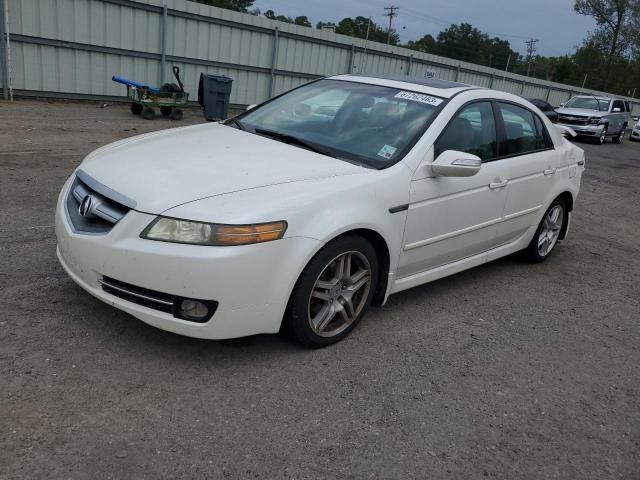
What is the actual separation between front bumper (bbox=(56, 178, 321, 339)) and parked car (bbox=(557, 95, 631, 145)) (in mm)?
20554

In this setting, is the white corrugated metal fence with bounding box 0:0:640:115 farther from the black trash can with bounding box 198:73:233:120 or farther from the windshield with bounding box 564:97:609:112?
the windshield with bounding box 564:97:609:112

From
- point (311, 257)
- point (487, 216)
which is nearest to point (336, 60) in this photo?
point (487, 216)

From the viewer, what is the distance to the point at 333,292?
3516mm

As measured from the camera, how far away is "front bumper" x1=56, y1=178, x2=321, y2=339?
292 centimetres

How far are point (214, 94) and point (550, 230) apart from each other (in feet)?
31.6

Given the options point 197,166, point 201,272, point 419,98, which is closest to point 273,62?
point 419,98

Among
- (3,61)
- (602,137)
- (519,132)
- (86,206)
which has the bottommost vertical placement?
(602,137)

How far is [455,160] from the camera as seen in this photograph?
12.5 ft

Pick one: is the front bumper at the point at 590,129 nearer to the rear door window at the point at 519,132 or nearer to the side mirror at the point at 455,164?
the rear door window at the point at 519,132

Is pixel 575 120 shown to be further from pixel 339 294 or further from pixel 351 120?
pixel 339 294

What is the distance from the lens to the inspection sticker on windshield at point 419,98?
4215mm

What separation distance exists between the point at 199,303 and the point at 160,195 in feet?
1.99

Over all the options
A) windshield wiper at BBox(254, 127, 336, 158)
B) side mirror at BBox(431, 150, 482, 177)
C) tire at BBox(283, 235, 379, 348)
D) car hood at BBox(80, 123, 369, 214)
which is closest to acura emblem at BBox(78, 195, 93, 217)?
car hood at BBox(80, 123, 369, 214)

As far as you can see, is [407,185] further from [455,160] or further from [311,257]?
[311,257]
